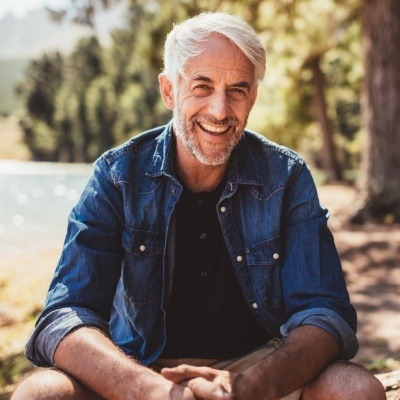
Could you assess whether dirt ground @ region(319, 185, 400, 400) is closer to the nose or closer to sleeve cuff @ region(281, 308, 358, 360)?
sleeve cuff @ region(281, 308, 358, 360)

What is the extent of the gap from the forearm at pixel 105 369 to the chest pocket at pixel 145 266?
0.39m

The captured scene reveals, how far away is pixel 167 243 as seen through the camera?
234 centimetres

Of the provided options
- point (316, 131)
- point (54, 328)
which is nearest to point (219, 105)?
point (54, 328)

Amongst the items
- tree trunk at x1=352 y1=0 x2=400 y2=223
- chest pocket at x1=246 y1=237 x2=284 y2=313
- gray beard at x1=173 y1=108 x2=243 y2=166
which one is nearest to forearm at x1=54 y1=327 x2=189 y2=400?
chest pocket at x1=246 y1=237 x2=284 y2=313

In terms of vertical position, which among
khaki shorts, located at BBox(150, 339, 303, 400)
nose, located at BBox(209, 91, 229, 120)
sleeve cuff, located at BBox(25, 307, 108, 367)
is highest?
nose, located at BBox(209, 91, 229, 120)

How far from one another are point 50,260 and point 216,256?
6249 millimetres

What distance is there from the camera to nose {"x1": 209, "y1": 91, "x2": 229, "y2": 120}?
233 centimetres

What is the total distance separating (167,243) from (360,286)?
3.92 m

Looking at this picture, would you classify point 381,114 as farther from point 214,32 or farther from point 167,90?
point 214,32

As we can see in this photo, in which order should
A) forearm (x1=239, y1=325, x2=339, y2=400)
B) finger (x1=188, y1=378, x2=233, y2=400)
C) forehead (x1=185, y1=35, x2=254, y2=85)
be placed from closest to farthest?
finger (x1=188, y1=378, x2=233, y2=400) → forearm (x1=239, y1=325, x2=339, y2=400) → forehead (x1=185, y1=35, x2=254, y2=85)

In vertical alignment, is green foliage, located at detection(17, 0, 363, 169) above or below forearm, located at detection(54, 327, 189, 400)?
above

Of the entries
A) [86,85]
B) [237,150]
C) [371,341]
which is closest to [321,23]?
[371,341]

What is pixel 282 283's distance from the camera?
92.0 inches

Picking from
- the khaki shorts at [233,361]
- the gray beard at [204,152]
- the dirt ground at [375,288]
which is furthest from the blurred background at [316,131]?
the gray beard at [204,152]
